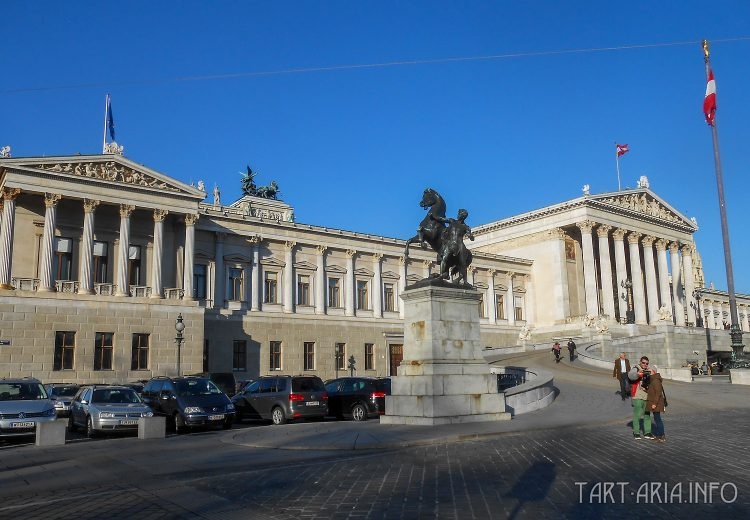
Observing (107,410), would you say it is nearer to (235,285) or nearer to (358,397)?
(358,397)

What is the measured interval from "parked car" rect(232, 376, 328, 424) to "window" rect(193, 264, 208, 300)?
26.2 metres

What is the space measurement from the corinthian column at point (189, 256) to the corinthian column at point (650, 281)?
51.2 meters

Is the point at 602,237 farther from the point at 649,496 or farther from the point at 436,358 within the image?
the point at 649,496

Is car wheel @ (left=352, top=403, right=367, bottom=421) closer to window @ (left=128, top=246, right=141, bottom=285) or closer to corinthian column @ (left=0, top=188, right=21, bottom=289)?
corinthian column @ (left=0, top=188, right=21, bottom=289)

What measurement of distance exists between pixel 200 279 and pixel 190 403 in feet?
99.8

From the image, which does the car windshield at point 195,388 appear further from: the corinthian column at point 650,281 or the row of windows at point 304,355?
the corinthian column at point 650,281

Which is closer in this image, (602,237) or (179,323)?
(179,323)

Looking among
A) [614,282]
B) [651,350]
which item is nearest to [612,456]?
[651,350]

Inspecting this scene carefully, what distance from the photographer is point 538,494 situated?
28.8 ft

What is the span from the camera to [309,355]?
54.7m

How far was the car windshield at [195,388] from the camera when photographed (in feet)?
72.4

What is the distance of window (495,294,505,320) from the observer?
71.9m

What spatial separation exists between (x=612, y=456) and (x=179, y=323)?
27.0 m

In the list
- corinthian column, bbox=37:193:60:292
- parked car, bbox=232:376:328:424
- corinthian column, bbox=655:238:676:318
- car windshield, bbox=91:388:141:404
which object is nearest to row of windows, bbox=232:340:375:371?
corinthian column, bbox=37:193:60:292
